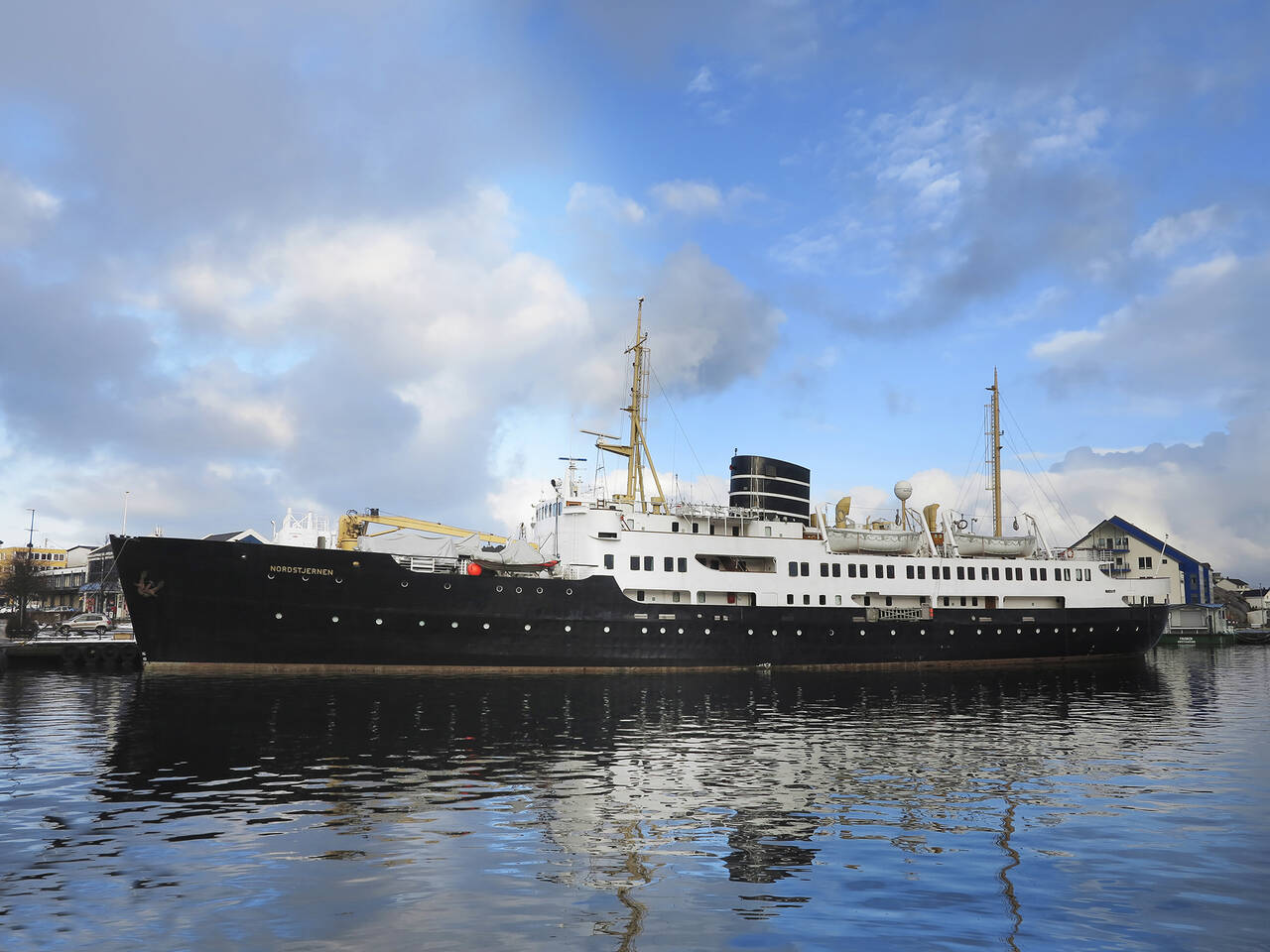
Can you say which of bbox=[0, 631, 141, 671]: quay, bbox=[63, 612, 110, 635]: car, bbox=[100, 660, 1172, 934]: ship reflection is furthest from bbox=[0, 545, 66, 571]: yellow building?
bbox=[100, 660, 1172, 934]: ship reflection

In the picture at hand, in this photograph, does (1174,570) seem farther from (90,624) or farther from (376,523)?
(90,624)

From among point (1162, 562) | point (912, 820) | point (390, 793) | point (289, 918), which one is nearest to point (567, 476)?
point (390, 793)

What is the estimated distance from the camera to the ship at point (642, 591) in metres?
31.2

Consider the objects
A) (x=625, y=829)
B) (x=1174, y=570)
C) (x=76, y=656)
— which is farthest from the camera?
(x=1174, y=570)

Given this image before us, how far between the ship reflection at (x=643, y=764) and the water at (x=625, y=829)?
0.09 metres

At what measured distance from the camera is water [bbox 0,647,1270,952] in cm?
749

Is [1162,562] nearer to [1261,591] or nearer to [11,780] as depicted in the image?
[1261,591]

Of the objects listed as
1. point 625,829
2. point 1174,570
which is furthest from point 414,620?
point 1174,570

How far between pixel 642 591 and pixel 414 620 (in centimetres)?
1049

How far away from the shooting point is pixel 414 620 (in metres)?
32.5

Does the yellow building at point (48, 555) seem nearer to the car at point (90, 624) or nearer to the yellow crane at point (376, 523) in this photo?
the car at point (90, 624)

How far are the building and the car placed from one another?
295 ft

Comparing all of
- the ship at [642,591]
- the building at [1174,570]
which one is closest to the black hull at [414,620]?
the ship at [642,591]

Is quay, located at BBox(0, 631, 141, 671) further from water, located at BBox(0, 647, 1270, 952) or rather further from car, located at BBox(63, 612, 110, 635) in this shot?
water, located at BBox(0, 647, 1270, 952)
